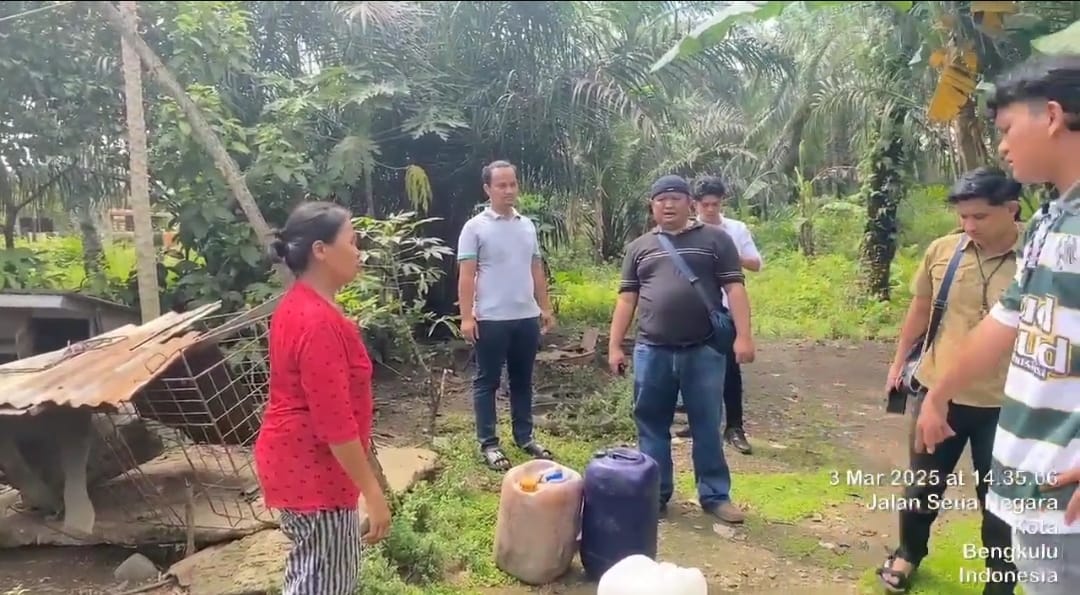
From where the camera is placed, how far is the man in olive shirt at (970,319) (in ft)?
9.07

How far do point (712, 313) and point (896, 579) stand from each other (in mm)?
1274

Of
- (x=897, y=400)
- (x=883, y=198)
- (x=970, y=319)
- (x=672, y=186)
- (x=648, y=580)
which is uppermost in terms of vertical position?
(x=672, y=186)

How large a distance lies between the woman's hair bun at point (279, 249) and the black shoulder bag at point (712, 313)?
1941mm

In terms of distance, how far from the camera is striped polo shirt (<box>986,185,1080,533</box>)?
1589mm

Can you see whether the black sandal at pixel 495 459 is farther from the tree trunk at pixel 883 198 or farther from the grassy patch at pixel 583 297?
the tree trunk at pixel 883 198

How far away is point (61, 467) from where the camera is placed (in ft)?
13.2

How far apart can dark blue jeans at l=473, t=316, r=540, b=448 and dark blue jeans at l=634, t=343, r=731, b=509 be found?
0.89m

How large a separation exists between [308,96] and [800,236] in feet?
34.3

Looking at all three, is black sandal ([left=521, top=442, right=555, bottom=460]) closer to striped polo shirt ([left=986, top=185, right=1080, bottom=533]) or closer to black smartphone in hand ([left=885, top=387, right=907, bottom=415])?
black smartphone in hand ([left=885, top=387, right=907, bottom=415])

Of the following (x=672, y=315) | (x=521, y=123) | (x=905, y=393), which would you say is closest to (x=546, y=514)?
(x=672, y=315)

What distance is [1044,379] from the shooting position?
1628 mm

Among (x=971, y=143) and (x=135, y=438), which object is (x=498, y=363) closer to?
(x=135, y=438)

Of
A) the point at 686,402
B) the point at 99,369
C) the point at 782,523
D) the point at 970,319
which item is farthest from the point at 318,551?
the point at 782,523

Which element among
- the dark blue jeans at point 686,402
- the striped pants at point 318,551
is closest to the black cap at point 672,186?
the dark blue jeans at point 686,402
